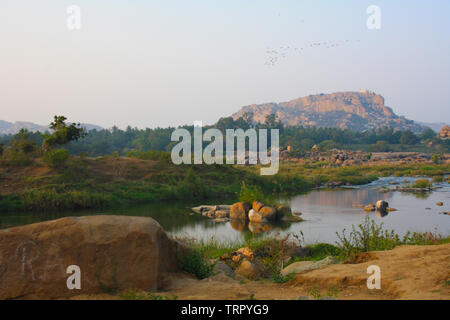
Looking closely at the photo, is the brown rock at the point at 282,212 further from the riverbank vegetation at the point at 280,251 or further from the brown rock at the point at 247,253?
the brown rock at the point at 247,253

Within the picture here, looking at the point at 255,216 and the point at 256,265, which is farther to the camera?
the point at 255,216

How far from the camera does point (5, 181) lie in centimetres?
2769

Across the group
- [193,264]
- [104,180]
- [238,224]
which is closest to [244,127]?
[104,180]

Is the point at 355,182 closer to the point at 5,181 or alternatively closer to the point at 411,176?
the point at 411,176

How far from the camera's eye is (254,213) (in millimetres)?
21609

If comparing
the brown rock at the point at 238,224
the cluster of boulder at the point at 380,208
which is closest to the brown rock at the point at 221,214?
the brown rock at the point at 238,224

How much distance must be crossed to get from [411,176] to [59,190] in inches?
1379

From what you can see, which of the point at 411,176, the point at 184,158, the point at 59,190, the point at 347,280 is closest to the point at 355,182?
the point at 411,176

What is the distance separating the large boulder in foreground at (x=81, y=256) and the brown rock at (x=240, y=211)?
15870 mm

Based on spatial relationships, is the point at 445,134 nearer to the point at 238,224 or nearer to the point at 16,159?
the point at 238,224

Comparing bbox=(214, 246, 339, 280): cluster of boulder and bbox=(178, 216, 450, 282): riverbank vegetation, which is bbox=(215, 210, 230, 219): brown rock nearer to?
bbox=(178, 216, 450, 282): riverbank vegetation

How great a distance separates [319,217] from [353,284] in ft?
52.7

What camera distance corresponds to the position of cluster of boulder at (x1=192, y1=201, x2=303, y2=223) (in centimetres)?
2139

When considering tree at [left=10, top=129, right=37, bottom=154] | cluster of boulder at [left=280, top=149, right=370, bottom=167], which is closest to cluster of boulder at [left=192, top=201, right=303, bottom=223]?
tree at [left=10, top=129, right=37, bottom=154]
